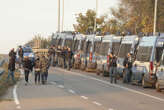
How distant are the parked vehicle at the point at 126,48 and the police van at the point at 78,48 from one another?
35.6ft

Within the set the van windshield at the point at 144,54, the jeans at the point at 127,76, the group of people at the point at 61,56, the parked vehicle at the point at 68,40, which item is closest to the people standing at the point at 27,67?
the jeans at the point at 127,76

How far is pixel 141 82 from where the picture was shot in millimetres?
29766

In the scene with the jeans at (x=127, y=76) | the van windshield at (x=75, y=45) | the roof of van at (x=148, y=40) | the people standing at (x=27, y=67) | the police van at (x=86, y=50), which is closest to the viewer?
the roof of van at (x=148, y=40)

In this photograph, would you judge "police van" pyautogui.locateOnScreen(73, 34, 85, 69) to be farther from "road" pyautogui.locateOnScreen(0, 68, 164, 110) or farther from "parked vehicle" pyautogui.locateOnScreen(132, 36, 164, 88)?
"road" pyautogui.locateOnScreen(0, 68, 164, 110)

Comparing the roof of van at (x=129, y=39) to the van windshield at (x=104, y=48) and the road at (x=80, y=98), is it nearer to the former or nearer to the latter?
the van windshield at (x=104, y=48)

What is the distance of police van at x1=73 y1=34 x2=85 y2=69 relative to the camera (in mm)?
46119

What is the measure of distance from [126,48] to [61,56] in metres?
12.8

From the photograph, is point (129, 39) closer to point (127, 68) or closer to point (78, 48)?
point (127, 68)

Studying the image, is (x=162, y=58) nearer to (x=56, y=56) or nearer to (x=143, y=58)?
(x=143, y=58)

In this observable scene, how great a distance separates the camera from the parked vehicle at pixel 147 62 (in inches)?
1084

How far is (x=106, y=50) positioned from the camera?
38844mm

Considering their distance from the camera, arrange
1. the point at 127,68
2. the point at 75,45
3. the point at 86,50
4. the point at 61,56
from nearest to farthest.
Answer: the point at 127,68 < the point at 86,50 < the point at 61,56 < the point at 75,45

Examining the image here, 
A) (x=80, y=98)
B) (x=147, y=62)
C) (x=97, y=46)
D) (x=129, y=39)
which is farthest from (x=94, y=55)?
(x=80, y=98)

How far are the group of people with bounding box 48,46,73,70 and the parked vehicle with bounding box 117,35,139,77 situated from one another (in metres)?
8.20
